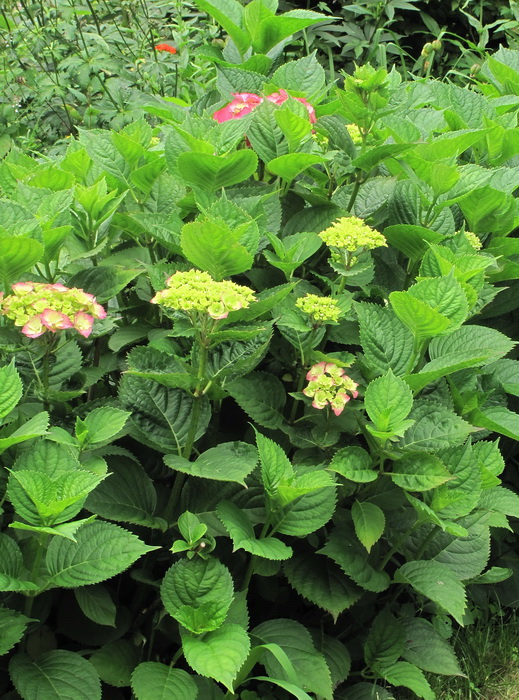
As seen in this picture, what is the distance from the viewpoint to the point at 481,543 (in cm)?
188

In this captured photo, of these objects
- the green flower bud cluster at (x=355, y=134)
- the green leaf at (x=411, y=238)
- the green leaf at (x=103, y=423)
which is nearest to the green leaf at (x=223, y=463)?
the green leaf at (x=103, y=423)

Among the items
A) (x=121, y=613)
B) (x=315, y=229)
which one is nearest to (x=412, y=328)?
(x=315, y=229)

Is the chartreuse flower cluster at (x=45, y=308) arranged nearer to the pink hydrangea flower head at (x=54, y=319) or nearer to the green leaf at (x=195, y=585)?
the pink hydrangea flower head at (x=54, y=319)

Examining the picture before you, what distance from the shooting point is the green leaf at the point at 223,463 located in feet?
4.73

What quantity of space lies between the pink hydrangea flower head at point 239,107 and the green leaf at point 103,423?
39.1 inches

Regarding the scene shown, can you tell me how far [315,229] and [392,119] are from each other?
1.46 ft

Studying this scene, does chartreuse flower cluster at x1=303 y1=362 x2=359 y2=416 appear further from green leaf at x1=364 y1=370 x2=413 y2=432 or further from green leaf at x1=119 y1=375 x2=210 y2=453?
green leaf at x1=119 y1=375 x2=210 y2=453

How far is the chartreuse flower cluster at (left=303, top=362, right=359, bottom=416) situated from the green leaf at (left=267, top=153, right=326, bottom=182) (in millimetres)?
526

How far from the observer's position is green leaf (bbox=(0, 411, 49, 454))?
1.27m

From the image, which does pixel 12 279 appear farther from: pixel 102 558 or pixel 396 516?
pixel 396 516

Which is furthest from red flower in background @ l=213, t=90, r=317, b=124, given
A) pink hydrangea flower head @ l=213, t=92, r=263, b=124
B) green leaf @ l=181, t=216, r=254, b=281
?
green leaf @ l=181, t=216, r=254, b=281

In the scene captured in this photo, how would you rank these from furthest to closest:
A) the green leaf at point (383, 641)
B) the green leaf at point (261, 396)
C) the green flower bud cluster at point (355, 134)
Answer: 1. the green flower bud cluster at point (355, 134)
2. the green leaf at point (383, 641)
3. the green leaf at point (261, 396)

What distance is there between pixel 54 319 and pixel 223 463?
43 centimetres

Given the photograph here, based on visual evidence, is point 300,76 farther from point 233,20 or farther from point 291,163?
point 291,163
